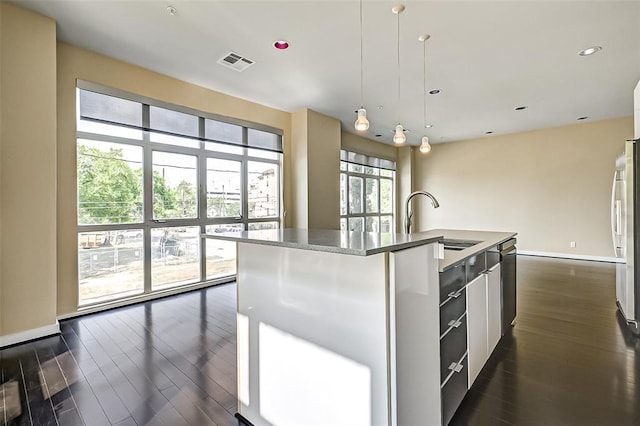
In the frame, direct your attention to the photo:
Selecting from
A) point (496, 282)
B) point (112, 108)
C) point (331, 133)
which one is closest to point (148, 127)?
point (112, 108)

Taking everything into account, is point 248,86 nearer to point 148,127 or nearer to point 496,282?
point 148,127

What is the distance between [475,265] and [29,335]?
3.86 meters

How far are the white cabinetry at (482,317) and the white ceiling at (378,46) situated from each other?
235cm

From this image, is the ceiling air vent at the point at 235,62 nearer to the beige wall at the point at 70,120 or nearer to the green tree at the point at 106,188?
the beige wall at the point at 70,120

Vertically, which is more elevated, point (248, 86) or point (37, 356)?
point (248, 86)

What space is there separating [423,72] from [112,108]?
3.89 m

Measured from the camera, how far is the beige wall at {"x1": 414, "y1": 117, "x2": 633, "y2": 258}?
6391mm

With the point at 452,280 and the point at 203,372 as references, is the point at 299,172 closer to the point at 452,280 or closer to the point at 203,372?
the point at 203,372

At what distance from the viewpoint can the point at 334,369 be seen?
1305mm

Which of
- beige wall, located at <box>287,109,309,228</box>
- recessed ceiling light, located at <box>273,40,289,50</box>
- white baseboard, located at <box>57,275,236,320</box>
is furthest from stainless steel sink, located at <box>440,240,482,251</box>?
white baseboard, located at <box>57,275,236,320</box>

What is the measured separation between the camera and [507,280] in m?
2.69

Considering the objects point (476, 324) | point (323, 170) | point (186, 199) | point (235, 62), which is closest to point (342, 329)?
point (476, 324)

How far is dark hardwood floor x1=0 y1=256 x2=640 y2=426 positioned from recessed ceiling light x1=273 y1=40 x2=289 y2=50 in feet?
9.81

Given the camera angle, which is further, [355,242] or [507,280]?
[507,280]
